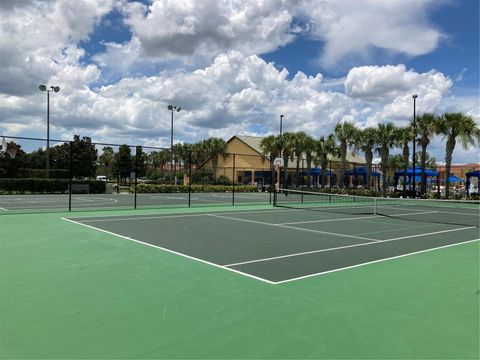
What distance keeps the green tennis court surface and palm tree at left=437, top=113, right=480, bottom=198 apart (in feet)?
79.5

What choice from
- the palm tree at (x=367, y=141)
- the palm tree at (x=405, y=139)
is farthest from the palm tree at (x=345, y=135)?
the palm tree at (x=405, y=139)

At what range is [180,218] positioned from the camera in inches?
656

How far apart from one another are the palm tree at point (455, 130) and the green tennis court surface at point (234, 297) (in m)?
24.2

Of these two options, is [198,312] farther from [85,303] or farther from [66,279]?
[66,279]

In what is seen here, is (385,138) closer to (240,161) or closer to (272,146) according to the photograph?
(272,146)

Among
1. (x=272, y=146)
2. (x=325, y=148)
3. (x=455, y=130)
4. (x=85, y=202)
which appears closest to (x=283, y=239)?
A: (x=85, y=202)

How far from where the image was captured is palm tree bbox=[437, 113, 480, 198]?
3234 centimetres

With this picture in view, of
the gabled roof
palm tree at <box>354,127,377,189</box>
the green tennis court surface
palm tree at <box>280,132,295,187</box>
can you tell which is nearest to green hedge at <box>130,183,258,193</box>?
palm tree at <box>280,132,295,187</box>

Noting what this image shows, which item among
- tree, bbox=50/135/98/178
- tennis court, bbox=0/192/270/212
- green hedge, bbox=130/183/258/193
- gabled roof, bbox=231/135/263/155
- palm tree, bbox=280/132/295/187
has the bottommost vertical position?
tennis court, bbox=0/192/270/212

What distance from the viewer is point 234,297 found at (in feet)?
19.2

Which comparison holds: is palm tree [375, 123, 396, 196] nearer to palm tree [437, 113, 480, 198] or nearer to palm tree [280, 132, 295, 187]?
palm tree [437, 113, 480, 198]

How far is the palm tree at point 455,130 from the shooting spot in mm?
32344

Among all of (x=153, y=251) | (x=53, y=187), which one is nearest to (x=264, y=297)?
(x=153, y=251)

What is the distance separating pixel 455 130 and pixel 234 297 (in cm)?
3224
